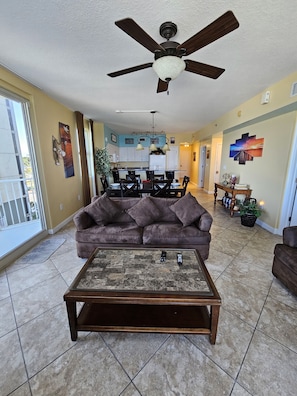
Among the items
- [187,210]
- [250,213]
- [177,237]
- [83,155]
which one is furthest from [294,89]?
[83,155]

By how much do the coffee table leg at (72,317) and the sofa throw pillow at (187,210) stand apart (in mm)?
1656

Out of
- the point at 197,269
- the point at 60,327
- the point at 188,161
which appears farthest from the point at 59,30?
the point at 188,161

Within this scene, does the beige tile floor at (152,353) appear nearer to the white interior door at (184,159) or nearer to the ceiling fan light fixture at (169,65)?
the ceiling fan light fixture at (169,65)

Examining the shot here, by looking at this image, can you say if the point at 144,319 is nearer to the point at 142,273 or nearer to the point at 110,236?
the point at 142,273

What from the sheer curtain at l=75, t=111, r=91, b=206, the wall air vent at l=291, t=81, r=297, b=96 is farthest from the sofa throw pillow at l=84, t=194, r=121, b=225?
the wall air vent at l=291, t=81, r=297, b=96

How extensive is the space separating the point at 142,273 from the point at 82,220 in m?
1.32

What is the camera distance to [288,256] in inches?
69.6

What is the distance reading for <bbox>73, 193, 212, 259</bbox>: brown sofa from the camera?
2293mm

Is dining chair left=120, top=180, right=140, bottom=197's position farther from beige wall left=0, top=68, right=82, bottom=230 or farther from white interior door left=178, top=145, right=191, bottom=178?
white interior door left=178, top=145, right=191, bottom=178

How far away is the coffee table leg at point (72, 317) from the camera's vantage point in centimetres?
122

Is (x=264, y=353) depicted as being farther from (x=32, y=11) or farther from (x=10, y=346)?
(x=32, y=11)

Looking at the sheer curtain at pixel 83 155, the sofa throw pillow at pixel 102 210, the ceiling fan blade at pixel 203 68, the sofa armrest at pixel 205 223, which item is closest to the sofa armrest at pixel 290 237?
the sofa armrest at pixel 205 223

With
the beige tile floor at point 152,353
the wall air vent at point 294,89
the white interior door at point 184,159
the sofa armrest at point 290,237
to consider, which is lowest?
the beige tile floor at point 152,353

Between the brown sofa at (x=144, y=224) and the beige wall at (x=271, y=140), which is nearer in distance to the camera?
the brown sofa at (x=144, y=224)
